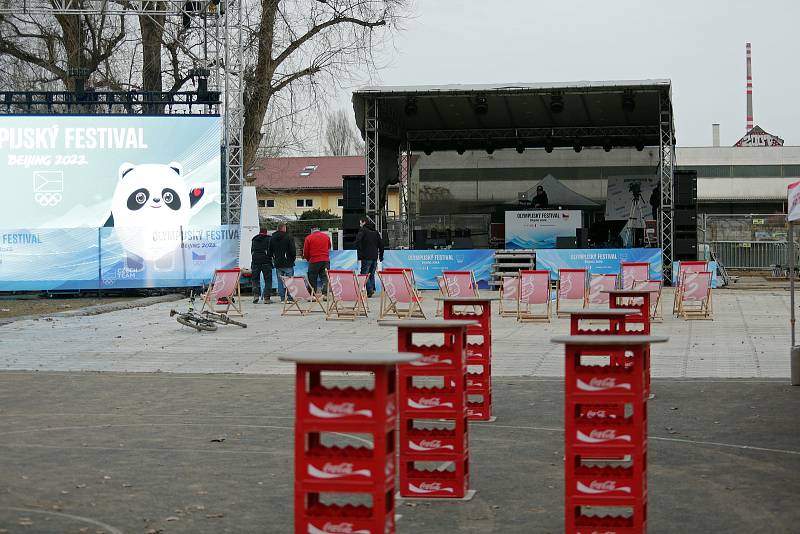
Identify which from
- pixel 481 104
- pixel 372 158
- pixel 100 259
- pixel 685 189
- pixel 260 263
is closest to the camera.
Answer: pixel 260 263

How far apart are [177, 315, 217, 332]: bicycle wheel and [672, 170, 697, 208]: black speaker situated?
642 inches

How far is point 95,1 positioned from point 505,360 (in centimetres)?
2131

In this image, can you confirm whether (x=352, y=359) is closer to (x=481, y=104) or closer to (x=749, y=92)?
(x=481, y=104)

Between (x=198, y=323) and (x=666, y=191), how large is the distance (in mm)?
16810

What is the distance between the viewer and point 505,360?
14.9 meters

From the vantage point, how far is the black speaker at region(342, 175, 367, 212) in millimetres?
32531

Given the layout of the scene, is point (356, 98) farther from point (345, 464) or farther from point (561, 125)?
point (345, 464)

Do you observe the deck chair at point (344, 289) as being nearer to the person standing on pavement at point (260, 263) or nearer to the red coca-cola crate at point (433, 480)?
the person standing on pavement at point (260, 263)

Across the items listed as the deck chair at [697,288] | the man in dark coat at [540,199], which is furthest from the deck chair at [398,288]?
the man in dark coat at [540,199]

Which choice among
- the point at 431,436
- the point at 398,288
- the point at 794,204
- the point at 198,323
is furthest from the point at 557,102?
the point at 431,436

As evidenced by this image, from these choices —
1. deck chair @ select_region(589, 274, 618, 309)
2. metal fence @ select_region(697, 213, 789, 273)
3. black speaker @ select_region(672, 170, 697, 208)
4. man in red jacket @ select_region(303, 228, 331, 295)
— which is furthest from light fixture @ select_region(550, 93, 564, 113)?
deck chair @ select_region(589, 274, 618, 309)

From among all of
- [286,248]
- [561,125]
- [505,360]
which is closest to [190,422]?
[505,360]

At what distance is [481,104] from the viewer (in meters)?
33.2

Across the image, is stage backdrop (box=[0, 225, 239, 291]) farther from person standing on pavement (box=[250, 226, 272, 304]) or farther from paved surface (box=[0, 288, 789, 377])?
paved surface (box=[0, 288, 789, 377])
